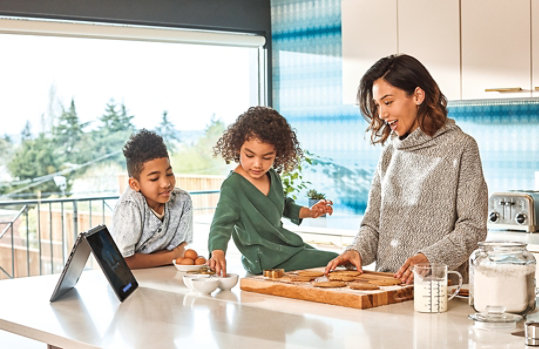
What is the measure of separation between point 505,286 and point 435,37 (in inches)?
104

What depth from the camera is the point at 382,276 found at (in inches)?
85.7

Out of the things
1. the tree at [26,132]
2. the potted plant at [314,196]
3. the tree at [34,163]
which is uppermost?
the tree at [26,132]

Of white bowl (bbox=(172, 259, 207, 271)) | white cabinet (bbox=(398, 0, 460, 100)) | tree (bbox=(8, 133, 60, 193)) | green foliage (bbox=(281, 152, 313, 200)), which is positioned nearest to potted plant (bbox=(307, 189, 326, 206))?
green foliage (bbox=(281, 152, 313, 200))

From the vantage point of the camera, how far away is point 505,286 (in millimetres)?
1722

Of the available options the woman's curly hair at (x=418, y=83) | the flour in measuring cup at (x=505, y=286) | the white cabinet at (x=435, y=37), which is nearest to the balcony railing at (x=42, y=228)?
the white cabinet at (x=435, y=37)

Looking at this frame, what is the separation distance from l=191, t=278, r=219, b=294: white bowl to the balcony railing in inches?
109

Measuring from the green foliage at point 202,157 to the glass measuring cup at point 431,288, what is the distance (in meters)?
3.55

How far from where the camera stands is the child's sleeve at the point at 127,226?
254 cm

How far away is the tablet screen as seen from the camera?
2.12 metres

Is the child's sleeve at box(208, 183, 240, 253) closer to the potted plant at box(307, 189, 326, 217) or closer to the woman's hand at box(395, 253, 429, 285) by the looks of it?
the woman's hand at box(395, 253, 429, 285)

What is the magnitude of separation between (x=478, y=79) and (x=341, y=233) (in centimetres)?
107

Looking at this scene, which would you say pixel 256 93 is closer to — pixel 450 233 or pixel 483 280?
pixel 450 233

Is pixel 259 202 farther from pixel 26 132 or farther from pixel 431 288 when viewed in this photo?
pixel 26 132

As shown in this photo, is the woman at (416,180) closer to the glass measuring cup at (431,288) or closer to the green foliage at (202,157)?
the glass measuring cup at (431,288)
